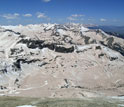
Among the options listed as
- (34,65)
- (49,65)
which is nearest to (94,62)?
(49,65)

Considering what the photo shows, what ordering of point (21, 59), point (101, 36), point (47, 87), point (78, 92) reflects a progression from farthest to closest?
point (101, 36) → point (21, 59) → point (47, 87) → point (78, 92)

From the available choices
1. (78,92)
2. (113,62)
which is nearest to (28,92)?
(78,92)

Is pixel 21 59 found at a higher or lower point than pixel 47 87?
higher

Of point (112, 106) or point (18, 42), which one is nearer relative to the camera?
point (112, 106)

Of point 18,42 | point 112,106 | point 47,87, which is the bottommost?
point 47,87

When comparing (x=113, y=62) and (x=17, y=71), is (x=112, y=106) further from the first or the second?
(x=113, y=62)

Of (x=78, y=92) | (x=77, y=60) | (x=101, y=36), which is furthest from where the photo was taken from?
(x=101, y=36)

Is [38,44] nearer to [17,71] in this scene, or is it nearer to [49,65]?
[49,65]
